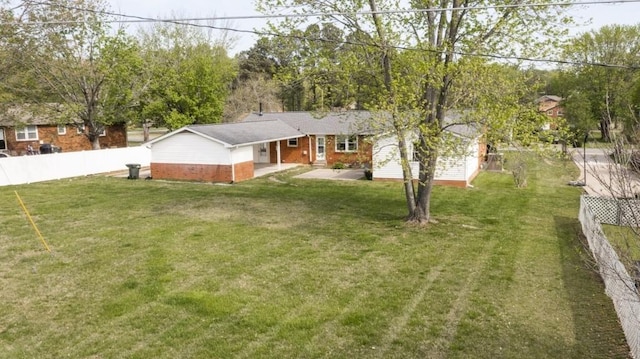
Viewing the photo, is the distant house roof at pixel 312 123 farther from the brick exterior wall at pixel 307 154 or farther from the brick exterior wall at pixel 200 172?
the brick exterior wall at pixel 200 172

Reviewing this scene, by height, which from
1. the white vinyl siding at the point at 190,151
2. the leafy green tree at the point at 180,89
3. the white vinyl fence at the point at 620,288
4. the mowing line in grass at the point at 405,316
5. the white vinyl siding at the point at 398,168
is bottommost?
the mowing line in grass at the point at 405,316

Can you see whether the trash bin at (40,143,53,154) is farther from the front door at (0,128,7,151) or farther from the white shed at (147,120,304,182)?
the white shed at (147,120,304,182)

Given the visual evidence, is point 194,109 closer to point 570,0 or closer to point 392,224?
point 392,224

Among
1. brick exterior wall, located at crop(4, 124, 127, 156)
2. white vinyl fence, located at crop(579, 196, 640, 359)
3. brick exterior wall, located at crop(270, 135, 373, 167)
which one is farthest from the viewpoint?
brick exterior wall, located at crop(4, 124, 127, 156)

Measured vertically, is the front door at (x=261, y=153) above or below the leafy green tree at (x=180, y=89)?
below

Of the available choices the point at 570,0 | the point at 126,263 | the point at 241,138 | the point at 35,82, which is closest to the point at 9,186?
the point at 35,82

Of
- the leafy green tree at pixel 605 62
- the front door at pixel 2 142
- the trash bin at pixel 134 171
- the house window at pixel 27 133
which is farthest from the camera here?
the leafy green tree at pixel 605 62

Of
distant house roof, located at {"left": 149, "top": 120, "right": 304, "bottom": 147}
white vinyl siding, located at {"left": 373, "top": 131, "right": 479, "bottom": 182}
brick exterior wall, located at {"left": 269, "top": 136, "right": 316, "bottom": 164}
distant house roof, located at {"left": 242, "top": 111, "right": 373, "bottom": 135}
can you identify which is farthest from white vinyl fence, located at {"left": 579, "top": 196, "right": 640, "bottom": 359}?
brick exterior wall, located at {"left": 269, "top": 136, "right": 316, "bottom": 164}

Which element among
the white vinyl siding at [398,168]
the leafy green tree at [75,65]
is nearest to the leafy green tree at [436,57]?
the white vinyl siding at [398,168]
